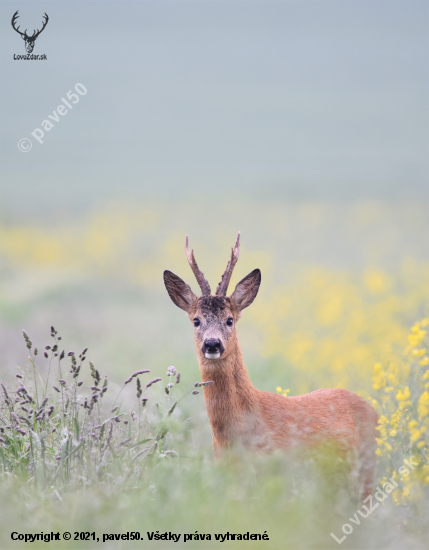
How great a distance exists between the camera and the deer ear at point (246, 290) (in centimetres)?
630

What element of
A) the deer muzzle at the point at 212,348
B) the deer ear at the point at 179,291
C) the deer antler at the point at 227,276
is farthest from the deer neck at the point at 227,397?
the deer ear at the point at 179,291

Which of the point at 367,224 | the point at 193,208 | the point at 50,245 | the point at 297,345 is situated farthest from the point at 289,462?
the point at 193,208

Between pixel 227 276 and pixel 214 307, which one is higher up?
pixel 227 276

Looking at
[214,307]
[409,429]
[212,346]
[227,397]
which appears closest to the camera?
[409,429]

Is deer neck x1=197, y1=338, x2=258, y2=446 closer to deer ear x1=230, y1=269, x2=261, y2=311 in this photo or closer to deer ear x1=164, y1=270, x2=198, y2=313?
deer ear x1=230, y1=269, x2=261, y2=311

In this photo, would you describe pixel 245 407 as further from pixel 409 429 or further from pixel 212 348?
pixel 409 429

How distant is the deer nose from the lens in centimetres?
561

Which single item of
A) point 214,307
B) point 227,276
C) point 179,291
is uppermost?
point 179,291

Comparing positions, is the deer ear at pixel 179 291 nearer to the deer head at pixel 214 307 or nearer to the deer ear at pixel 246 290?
the deer head at pixel 214 307

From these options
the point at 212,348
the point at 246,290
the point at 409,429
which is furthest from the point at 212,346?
the point at 409,429

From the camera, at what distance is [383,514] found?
471 cm

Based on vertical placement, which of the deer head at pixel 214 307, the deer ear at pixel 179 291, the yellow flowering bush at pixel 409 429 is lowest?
the yellow flowering bush at pixel 409 429

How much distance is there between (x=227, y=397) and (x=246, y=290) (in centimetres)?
103

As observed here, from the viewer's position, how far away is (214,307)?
599cm
